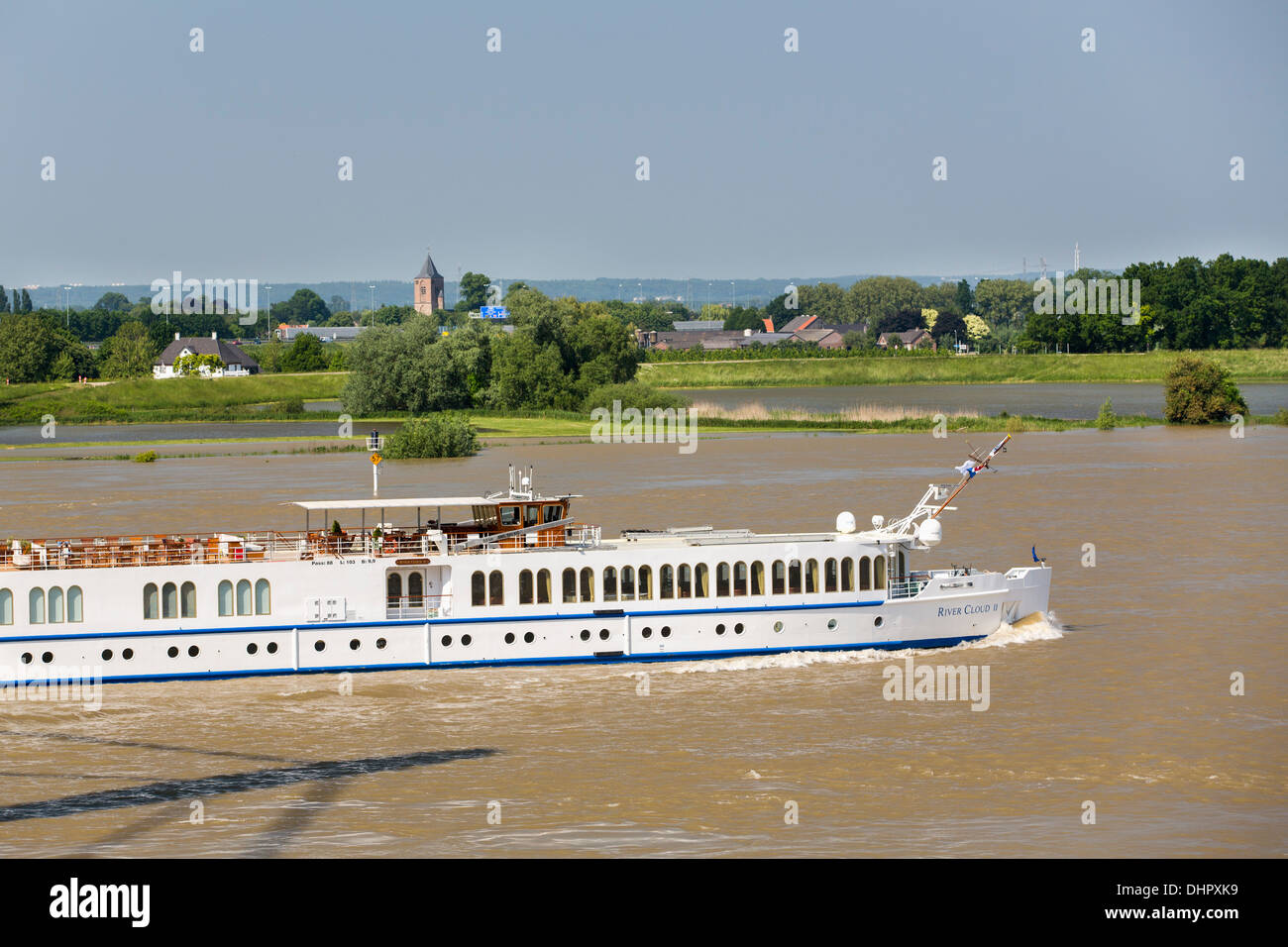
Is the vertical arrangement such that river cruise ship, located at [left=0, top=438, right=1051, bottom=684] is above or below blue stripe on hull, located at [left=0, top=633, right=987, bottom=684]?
above

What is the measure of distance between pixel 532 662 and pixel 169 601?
24.4 feet

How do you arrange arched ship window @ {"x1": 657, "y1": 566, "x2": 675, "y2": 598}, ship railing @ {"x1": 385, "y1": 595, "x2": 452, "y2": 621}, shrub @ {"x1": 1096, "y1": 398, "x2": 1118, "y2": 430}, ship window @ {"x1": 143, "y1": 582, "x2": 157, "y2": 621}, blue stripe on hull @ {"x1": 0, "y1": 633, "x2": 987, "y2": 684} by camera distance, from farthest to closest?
shrub @ {"x1": 1096, "y1": 398, "x2": 1118, "y2": 430}
arched ship window @ {"x1": 657, "y1": 566, "x2": 675, "y2": 598}
ship railing @ {"x1": 385, "y1": 595, "x2": 452, "y2": 621}
ship window @ {"x1": 143, "y1": 582, "x2": 157, "y2": 621}
blue stripe on hull @ {"x1": 0, "y1": 633, "x2": 987, "y2": 684}

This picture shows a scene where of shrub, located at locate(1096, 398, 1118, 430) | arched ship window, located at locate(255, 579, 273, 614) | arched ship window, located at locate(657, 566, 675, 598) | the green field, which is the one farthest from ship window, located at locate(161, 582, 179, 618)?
the green field

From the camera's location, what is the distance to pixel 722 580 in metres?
31.8

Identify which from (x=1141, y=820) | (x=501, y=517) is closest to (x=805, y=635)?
(x=501, y=517)

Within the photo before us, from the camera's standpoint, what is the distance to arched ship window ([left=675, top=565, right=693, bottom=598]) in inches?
1246

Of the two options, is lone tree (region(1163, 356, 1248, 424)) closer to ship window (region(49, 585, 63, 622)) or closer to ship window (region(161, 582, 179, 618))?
ship window (region(161, 582, 179, 618))

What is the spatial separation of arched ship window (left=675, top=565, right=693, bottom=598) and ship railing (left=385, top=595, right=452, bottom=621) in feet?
15.7

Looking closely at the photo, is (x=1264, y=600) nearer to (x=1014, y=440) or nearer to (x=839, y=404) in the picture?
(x=1014, y=440)

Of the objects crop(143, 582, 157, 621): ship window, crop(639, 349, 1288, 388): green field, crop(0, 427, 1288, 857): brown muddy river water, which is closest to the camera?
crop(0, 427, 1288, 857): brown muddy river water

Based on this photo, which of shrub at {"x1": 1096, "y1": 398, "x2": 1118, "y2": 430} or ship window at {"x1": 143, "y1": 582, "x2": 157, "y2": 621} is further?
shrub at {"x1": 1096, "y1": 398, "x2": 1118, "y2": 430}

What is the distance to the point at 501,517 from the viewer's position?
1284 inches

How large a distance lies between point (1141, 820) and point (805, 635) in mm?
11384

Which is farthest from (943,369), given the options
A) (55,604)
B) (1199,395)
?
(55,604)
